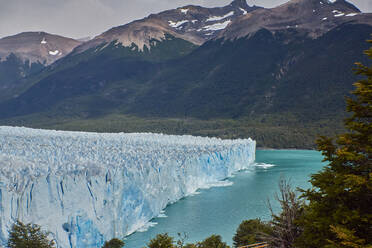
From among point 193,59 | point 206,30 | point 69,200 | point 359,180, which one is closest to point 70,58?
point 193,59

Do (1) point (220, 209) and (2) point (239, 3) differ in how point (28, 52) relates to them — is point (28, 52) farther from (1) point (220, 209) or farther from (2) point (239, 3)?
(1) point (220, 209)

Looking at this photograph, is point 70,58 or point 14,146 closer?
point 14,146

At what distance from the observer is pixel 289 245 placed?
18.3 feet

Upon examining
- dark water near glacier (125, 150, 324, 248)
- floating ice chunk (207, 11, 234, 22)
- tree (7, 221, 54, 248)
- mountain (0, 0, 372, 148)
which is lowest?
dark water near glacier (125, 150, 324, 248)

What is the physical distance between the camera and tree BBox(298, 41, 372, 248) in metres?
4.23

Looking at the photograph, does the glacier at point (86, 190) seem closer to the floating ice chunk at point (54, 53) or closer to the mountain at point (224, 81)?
the mountain at point (224, 81)

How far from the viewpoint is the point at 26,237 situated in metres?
8.33

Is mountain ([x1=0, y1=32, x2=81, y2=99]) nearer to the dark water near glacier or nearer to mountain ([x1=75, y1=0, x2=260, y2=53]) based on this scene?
mountain ([x1=75, y1=0, x2=260, y2=53])

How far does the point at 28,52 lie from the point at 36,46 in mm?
6862

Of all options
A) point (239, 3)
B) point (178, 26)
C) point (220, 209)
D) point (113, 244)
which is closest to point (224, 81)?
point (220, 209)

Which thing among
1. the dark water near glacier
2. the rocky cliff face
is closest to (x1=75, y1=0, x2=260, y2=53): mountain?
the rocky cliff face

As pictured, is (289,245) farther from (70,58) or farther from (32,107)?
(70,58)

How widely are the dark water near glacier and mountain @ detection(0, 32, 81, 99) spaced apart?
119m

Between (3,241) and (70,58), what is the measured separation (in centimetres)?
10661
